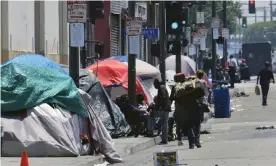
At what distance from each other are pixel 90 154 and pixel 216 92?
1442cm

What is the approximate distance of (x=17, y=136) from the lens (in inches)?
698

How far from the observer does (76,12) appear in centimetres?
1952

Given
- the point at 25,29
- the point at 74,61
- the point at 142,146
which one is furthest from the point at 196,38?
the point at 74,61

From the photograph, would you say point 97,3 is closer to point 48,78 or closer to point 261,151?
point 48,78

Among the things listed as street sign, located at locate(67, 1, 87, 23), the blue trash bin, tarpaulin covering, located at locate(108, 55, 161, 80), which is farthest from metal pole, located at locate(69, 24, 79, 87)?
the blue trash bin

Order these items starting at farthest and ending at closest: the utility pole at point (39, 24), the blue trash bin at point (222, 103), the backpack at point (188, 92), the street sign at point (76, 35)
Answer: the blue trash bin at point (222, 103) → the utility pole at point (39, 24) → the backpack at point (188, 92) → the street sign at point (76, 35)

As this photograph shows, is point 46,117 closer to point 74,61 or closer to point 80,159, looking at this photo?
point 80,159

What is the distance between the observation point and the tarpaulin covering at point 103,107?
2325cm

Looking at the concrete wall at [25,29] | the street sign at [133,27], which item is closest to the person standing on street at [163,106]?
the street sign at [133,27]

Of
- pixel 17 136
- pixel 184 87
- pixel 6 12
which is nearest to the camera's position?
pixel 17 136

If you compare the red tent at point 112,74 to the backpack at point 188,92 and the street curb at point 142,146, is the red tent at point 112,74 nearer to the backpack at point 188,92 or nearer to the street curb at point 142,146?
the street curb at point 142,146

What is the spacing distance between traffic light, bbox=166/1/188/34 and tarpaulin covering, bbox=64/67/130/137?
15.7 ft

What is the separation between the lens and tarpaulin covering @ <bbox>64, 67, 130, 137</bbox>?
76.3ft

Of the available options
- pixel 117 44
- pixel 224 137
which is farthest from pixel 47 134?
pixel 117 44
